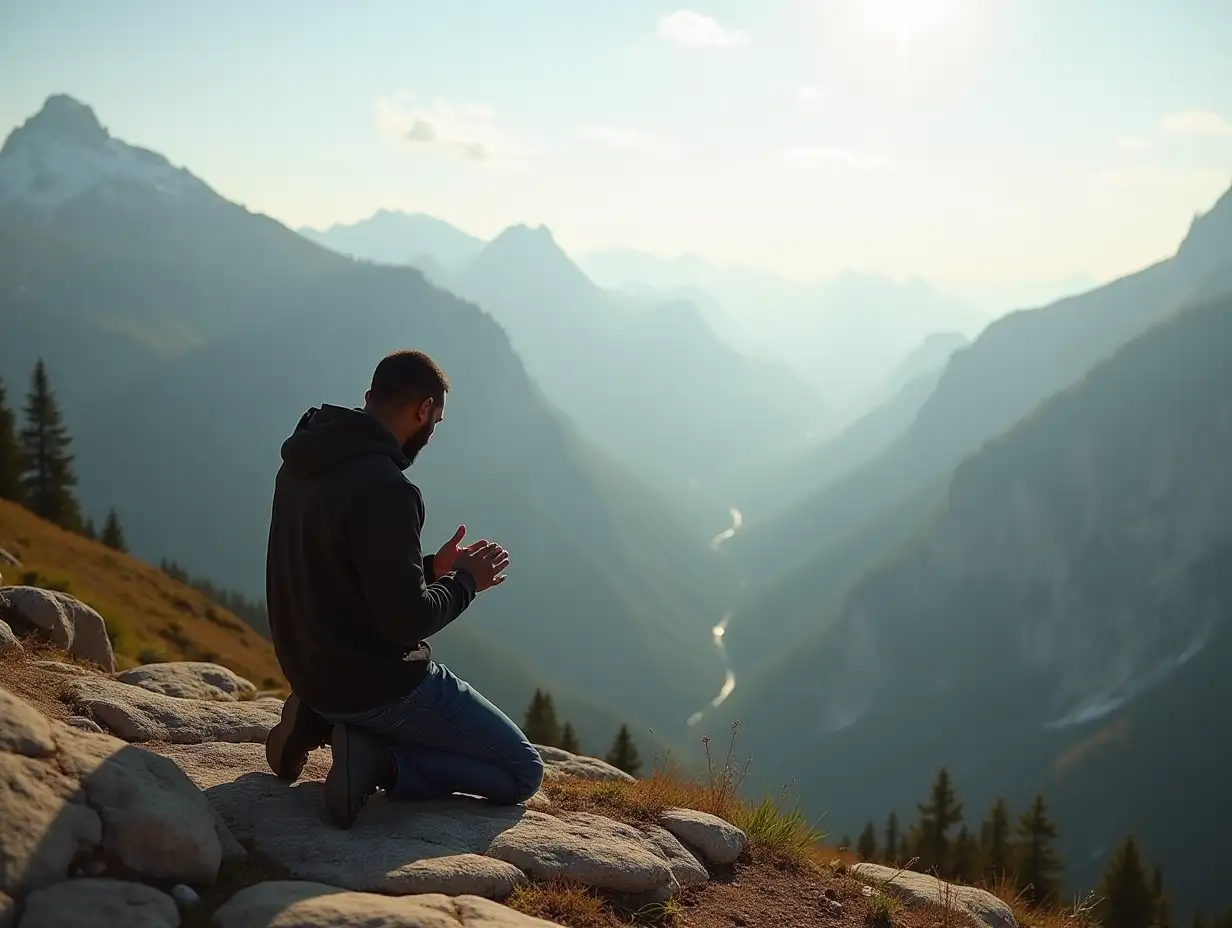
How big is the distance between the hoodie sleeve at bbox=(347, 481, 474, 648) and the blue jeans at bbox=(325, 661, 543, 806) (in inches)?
40.3

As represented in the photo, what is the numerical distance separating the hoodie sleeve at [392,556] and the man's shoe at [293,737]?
164 centimetres

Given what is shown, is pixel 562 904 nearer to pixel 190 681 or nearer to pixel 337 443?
pixel 337 443

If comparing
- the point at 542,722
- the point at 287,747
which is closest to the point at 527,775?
the point at 287,747

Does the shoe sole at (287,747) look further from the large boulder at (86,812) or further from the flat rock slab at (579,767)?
the flat rock slab at (579,767)

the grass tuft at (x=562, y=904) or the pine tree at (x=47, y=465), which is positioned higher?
the pine tree at (x=47, y=465)

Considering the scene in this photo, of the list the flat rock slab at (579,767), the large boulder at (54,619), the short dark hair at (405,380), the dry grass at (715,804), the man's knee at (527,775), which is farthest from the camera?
the flat rock slab at (579,767)

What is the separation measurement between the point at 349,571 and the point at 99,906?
2628 mm

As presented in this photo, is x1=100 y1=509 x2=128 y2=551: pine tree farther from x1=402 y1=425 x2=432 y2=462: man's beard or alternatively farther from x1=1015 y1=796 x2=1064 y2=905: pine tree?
x1=402 y1=425 x2=432 y2=462: man's beard

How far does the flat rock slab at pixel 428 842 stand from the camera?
6.40m

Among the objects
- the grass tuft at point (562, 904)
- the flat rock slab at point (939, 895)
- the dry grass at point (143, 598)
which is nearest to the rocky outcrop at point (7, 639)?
the grass tuft at point (562, 904)

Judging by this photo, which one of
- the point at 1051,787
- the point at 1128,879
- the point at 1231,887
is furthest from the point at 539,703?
the point at 1051,787

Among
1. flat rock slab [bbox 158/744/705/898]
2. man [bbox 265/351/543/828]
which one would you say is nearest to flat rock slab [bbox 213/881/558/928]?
flat rock slab [bbox 158/744/705/898]

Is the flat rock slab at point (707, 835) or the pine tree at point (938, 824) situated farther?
the pine tree at point (938, 824)

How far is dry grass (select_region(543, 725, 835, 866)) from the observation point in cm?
914
